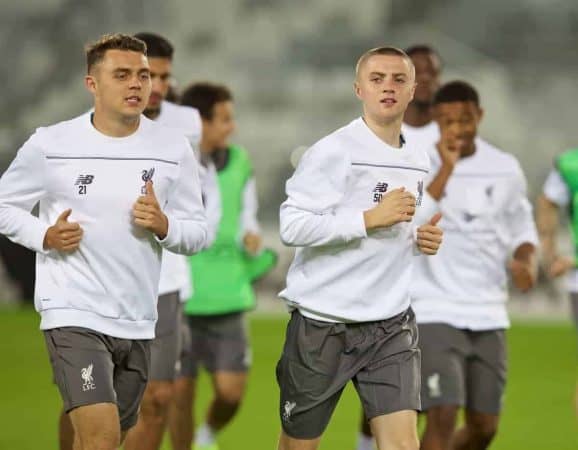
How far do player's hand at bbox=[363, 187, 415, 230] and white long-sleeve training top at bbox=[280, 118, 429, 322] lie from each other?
5 cm

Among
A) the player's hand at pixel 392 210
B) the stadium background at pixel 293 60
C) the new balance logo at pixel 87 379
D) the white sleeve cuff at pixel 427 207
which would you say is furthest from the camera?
the stadium background at pixel 293 60

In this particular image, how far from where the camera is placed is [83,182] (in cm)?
610

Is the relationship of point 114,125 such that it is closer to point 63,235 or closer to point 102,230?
point 102,230

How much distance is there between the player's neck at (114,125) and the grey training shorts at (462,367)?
2.22m

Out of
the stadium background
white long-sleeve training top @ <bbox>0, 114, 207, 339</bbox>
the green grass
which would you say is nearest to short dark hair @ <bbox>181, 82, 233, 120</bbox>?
the green grass

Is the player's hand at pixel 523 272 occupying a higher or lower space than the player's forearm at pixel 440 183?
lower

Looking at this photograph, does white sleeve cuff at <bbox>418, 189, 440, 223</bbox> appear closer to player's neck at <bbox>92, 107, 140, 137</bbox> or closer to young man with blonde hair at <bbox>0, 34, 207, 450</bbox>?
young man with blonde hair at <bbox>0, 34, 207, 450</bbox>

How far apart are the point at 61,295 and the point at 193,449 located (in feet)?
11.0

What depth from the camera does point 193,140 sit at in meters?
7.80

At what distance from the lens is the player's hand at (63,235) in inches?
235

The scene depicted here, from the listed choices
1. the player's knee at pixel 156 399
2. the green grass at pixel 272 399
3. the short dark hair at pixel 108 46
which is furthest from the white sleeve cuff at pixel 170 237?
the green grass at pixel 272 399

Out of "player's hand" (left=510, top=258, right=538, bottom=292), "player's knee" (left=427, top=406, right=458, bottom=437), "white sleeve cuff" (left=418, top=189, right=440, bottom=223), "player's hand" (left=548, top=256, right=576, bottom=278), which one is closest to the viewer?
"white sleeve cuff" (left=418, top=189, right=440, bottom=223)

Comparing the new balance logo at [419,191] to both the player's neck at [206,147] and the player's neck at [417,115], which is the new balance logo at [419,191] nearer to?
the player's neck at [417,115]

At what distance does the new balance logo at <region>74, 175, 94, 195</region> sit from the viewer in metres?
6.09
